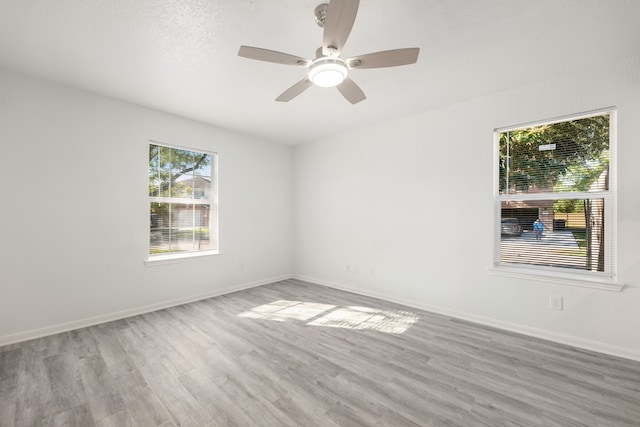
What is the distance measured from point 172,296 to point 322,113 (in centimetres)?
320

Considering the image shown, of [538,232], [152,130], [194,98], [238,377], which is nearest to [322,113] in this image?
A: [194,98]

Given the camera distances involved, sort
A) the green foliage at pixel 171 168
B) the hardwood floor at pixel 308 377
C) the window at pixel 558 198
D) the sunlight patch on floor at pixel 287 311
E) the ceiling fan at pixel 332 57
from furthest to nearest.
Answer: the green foliage at pixel 171 168 < the sunlight patch on floor at pixel 287 311 < the window at pixel 558 198 < the hardwood floor at pixel 308 377 < the ceiling fan at pixel 332 57

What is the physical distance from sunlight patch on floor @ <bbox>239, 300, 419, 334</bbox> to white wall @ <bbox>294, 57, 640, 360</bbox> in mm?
553

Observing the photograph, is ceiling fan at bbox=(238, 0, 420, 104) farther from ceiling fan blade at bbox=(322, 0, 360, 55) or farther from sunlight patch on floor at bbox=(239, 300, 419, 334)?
sunlight patch on floor at bbox=(239, 300, 419, 334)

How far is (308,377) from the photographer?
207 cm

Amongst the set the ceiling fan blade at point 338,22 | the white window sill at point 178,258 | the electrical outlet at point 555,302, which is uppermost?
the ceiling fan blade at point 338,22

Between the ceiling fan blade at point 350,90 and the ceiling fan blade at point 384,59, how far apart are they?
18cm

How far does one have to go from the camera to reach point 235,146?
4.42m

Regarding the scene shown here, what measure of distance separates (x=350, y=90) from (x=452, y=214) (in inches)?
81.9

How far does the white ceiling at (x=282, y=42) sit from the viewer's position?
180 centimetres

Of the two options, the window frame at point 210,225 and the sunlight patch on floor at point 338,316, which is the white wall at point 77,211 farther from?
the sunlight patch on floor at point 338,316

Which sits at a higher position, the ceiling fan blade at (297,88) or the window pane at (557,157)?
the ceiling fan blade at (297,88)

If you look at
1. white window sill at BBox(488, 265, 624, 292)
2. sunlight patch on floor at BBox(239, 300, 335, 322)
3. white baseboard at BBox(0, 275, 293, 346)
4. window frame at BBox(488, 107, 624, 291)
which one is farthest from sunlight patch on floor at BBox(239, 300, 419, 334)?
window frame at BBox(488, 107, 624, 291)

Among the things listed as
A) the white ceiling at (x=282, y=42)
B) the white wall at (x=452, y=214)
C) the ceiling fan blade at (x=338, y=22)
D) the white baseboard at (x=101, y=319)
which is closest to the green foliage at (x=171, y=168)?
the white ceiling at (x=282, y=42)
